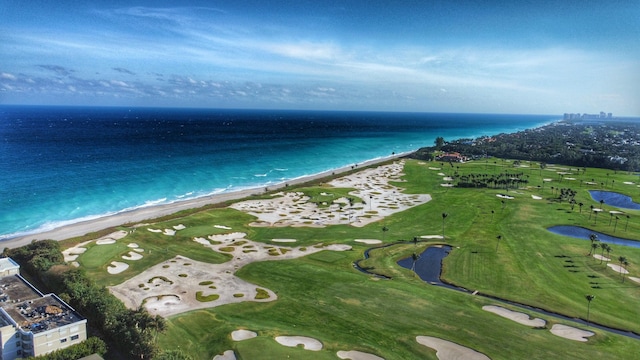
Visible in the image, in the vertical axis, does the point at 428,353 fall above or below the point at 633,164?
below

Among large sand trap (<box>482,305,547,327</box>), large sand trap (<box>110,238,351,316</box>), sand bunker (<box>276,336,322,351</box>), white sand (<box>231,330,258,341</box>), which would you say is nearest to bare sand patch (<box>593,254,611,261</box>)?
large sand trap (<box>482,305,547,327</box>)

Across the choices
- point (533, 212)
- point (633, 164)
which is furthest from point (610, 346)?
point (633, 164)

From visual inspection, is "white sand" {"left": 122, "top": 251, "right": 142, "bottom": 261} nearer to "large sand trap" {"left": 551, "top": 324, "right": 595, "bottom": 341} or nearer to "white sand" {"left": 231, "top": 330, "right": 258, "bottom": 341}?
"white sand" {"left": 231, "top": 330, "right": 258, "bottom": 341}

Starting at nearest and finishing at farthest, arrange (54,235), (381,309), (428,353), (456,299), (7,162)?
(428,353) → (381,309) → (456,299) → (54,235) → (7,162)

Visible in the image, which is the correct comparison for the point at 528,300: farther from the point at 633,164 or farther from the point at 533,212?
the point at 633,164

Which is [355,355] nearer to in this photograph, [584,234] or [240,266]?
[240,266]

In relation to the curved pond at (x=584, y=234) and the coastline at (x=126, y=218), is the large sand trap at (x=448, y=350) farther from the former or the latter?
the coastline at (x=126, y=218)

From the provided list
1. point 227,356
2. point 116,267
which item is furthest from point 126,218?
point 227,356

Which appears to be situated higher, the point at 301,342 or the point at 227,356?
the point at 301,342
